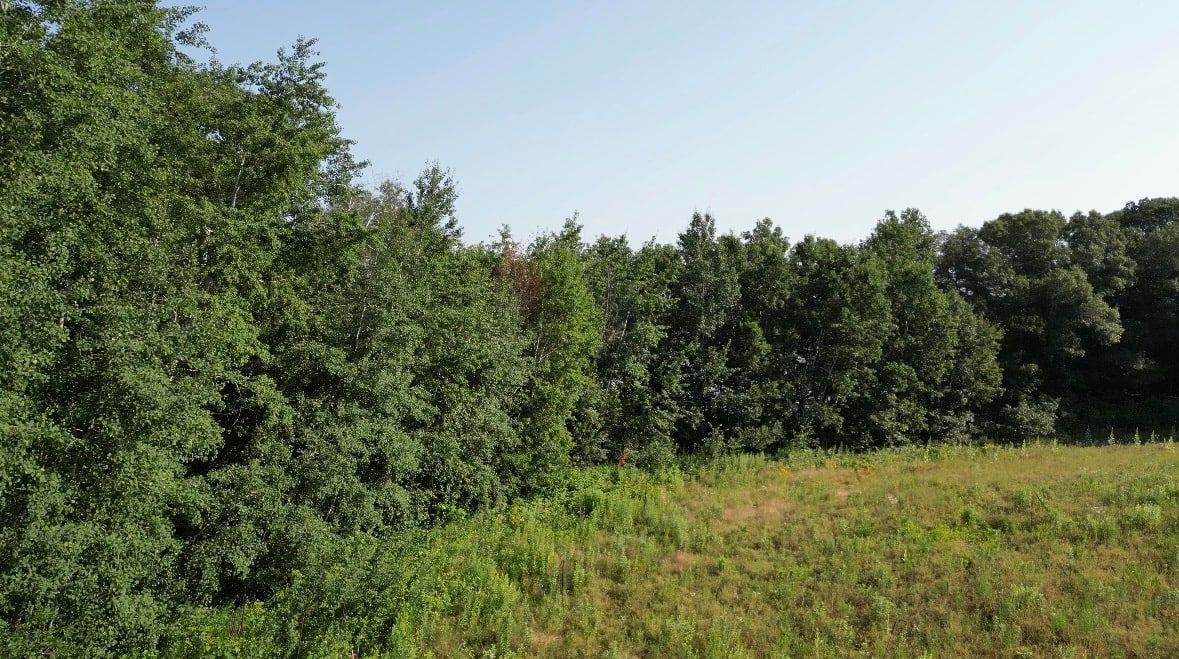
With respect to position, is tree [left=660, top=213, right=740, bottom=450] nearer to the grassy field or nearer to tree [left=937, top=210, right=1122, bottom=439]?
the grassy field

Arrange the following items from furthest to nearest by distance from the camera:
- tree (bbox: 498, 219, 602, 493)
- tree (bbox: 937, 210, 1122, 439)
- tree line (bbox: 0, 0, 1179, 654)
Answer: tree (bbox: 937, 210, 1122, 439), tree (bbox: 498, 219, 602, 493), tree line (bbox: 0, 0, 1179, 654)

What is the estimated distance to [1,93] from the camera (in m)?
9.40

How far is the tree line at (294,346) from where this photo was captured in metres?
9.95

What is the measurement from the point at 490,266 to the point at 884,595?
53.4 ft

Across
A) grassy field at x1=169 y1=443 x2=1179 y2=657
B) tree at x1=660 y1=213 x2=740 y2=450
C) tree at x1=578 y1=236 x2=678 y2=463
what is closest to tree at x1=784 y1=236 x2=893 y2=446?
tree at x1=660 y1=213 x2=740 y2=450

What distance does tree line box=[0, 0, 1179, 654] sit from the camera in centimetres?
995

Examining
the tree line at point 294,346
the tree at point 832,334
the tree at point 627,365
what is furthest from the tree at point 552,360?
the tree at point 832,334

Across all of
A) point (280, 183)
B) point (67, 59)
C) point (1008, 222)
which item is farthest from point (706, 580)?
point (1008, 222)

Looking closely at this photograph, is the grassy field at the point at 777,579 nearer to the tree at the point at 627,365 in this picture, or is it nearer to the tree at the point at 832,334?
the tree at the point at 627,365

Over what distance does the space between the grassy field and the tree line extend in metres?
2.07

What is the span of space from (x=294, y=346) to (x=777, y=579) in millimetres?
13151

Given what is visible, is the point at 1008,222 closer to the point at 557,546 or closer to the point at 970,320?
the point at 970,320

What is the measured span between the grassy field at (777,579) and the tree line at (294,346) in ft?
6.78

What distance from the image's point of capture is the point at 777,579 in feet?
50.7
